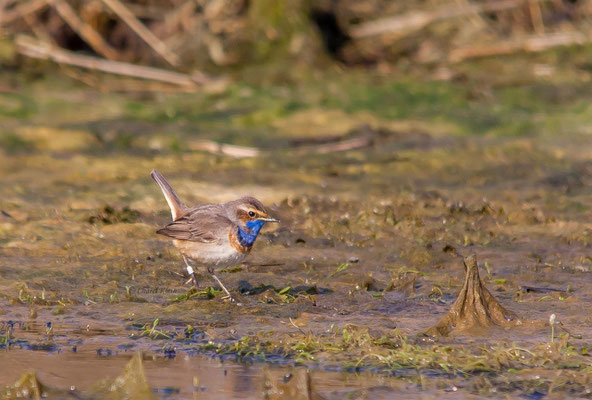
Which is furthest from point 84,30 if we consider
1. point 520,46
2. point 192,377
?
point 192,377

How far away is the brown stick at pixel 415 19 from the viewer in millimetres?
15867

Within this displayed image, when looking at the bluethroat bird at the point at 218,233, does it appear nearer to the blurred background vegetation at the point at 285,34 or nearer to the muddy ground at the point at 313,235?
the muddy ground at the point at 313,235

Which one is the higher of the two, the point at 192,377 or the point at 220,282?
the point at 220,282

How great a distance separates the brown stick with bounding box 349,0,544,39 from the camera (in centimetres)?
1587

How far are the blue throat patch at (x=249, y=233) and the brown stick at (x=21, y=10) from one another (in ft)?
30.1

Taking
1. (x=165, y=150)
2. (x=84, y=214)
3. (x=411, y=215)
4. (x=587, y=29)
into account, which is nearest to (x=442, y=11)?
(x=587, y=29)

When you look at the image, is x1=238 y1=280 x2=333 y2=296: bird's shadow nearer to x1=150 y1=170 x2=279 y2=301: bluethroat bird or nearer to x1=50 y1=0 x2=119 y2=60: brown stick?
x1=150 y1=170 x2=279 y2=301: bluethroat bird

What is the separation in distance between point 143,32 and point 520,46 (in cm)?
530

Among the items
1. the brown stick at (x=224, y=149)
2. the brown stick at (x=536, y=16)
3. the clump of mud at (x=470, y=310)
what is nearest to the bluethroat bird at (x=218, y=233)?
the clump of mud at (x=470, y=310)

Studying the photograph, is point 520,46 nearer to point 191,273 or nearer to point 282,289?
point 282,289

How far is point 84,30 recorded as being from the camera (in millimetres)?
15523

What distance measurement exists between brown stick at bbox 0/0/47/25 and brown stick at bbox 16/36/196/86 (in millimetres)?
386

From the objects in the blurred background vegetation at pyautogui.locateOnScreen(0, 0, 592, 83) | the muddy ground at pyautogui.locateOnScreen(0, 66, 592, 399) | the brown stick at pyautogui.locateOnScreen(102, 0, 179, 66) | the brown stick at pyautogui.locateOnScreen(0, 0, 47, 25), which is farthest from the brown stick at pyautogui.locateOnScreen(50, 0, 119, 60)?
the muddy ground at pyautogui.locateOnScreen(0, 66, 592, 399)

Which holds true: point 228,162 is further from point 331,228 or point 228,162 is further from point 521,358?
point 521,358
